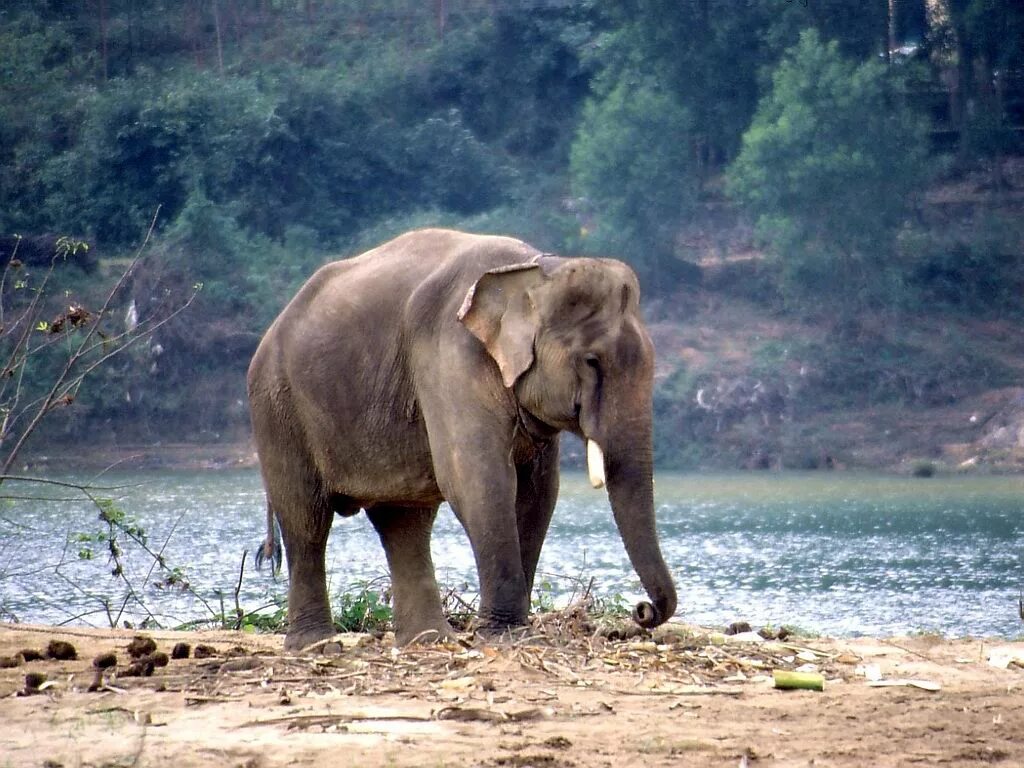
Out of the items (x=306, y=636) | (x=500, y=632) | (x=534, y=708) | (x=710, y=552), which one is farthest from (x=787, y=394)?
(x=534, y=708)

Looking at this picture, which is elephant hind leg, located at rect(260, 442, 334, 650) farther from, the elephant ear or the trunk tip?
the trunk tip

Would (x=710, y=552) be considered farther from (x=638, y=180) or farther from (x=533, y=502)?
(x=638, y=180)

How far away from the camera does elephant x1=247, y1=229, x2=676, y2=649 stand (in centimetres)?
711

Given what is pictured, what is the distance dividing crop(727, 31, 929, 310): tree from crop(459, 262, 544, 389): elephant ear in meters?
33.8

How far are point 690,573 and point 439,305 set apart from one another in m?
12.2

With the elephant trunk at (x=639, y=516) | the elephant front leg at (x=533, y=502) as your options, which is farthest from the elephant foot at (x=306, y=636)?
the elephant trunk at (x=639, y=516)

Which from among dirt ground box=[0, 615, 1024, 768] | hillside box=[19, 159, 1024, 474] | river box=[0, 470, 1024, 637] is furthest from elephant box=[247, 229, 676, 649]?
hillside box=[19, 159, 1024, 474]

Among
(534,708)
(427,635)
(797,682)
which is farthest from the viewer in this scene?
(427,635)

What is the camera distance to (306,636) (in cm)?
845

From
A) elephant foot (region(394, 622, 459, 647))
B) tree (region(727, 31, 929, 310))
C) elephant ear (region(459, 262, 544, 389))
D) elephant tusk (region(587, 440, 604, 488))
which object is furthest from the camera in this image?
tree (region(727, 31, 929, 310))

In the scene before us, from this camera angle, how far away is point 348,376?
8078mm

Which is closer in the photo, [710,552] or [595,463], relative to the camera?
[595,463]

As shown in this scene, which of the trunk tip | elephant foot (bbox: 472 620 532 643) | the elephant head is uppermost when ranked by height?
the elephant head

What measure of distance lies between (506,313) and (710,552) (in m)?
15.1
